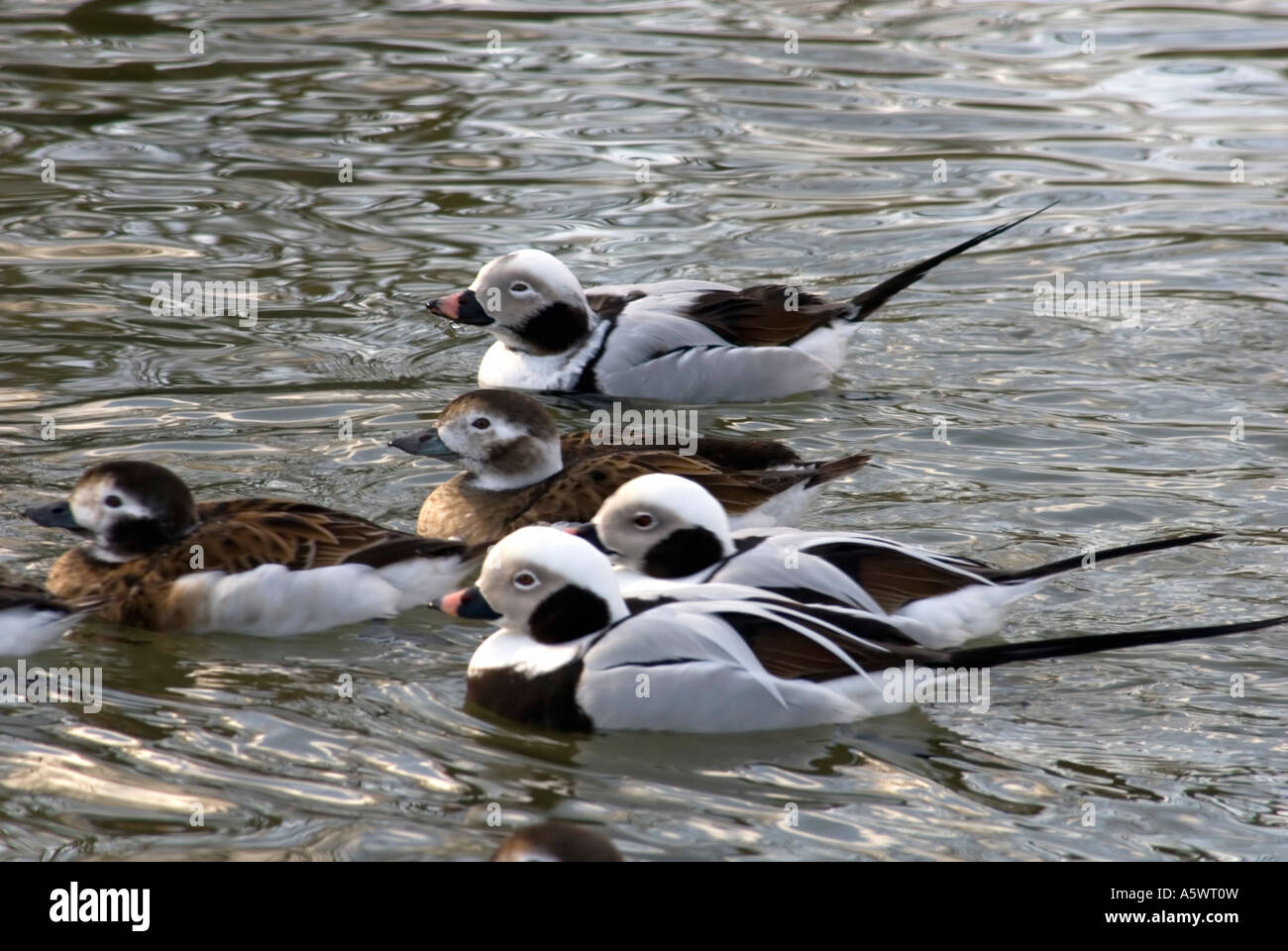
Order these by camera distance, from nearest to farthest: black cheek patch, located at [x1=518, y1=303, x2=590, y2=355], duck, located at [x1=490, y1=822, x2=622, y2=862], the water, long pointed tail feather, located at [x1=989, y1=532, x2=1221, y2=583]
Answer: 1. duck, located at [x1=490, y1=822, x2=622, y2=862]
2. the water
3. long pointed tail feather, located at [x1=989, y1=532, x2=1221, y2=583]
4. black cheek patch, located at [x1=518, y1=303, x2=590, y2=355]

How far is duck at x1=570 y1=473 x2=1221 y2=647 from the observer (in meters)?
6.15

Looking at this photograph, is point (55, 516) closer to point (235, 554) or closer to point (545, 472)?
point (235, 554)

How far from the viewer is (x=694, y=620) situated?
5762 mm

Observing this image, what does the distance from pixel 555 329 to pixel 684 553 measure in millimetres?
3314

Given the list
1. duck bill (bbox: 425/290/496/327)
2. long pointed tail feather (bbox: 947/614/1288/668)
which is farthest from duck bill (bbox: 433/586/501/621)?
duck bill (bbox: 425/290/496/327)

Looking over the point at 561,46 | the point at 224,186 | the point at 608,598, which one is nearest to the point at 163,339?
the point at 224,186

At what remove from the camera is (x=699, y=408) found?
9.37m

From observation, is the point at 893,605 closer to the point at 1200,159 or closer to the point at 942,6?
the point at 1200,159

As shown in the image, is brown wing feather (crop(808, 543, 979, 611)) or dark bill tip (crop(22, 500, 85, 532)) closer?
brown wing feather (crop(808, 543, 979, 611))

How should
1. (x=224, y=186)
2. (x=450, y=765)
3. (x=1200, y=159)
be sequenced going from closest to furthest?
(x=450, y=765), (x=224, y=186), (x=1200, y=159)

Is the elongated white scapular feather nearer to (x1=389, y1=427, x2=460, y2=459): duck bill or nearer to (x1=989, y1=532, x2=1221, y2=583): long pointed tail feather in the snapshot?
(x1=389, y1=427, x2=460, y2=459): duck bill

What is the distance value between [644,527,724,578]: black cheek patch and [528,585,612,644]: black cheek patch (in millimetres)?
522

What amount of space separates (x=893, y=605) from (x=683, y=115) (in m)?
8.61

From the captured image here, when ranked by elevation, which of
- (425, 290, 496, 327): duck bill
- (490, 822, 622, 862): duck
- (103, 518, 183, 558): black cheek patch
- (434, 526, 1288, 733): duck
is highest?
(425, 290, 496, 327): duck bill
